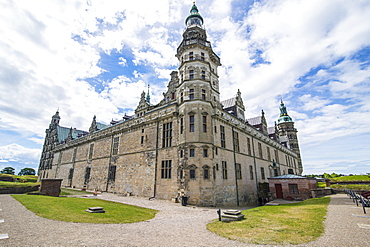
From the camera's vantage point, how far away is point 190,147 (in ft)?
68.2

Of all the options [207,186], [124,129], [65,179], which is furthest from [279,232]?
[65,179]

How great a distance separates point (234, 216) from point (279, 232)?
3031 mm

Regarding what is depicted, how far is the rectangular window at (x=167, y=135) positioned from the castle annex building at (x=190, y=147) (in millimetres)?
69

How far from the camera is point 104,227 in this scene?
26.7 feet

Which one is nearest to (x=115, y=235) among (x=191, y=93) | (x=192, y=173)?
(x=192, y=173)

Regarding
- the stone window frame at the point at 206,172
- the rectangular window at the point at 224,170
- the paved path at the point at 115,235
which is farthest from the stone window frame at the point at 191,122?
the paved path at the point at 115,235

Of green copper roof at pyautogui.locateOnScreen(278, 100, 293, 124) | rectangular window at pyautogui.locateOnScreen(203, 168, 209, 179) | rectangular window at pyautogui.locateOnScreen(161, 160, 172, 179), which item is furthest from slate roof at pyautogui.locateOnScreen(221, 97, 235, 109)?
green copper roof at pyautogui.locateOnScreen(278, 100, 293, 124)

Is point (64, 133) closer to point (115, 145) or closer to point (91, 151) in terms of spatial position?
point (91, 151)

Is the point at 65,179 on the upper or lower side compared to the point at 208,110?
lower

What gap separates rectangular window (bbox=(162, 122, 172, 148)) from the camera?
24375 mm

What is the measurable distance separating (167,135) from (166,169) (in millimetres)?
4622

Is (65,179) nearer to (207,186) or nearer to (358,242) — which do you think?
(207,186)

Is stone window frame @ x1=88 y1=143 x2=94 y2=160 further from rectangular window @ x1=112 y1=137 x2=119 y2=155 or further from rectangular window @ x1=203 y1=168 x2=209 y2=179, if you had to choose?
rectangular window @ x1=203 y1=168 x2=209 y2=179

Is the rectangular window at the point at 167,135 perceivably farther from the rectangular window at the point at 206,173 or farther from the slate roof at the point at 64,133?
the slate roof at the point at 64,133
